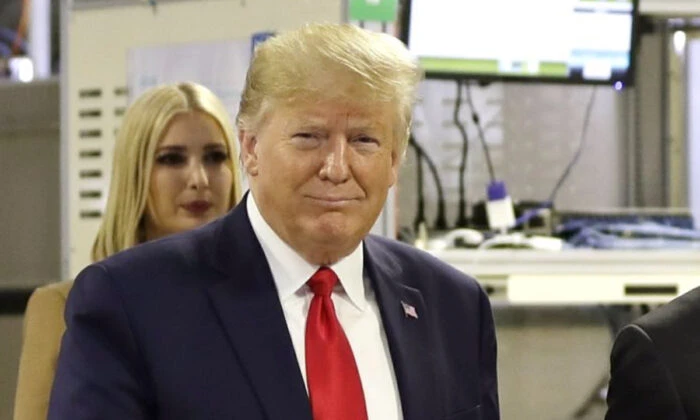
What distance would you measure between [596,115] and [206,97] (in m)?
1.96

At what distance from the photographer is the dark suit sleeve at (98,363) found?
1317 millimetres

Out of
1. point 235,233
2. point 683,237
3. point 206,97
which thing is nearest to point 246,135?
point 235,233

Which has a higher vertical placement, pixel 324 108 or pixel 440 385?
pixel 324 108

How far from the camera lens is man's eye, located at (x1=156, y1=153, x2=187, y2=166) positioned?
2.23 meters

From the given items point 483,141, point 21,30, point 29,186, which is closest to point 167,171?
point 29,186

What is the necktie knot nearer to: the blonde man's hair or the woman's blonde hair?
the blonde man's hair

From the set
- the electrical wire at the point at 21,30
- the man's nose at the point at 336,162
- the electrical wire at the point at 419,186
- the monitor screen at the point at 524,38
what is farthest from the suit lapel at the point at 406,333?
the electrical wire at the point at 21,30

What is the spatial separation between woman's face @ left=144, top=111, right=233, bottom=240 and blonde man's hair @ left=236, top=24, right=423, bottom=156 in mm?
783

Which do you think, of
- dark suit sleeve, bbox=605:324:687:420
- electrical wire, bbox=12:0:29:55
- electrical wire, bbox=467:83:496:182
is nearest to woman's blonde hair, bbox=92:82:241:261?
dark suit sleeve, bbox=605:324:687:420

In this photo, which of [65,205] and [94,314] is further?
[65,205]

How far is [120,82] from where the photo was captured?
3.16m

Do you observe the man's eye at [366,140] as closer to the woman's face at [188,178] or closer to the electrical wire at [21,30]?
the woman's face at [188,178]

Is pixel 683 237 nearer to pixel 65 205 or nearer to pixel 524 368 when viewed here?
pixel 524 368

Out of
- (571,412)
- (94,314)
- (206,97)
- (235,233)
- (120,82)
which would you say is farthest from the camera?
(571,412)
